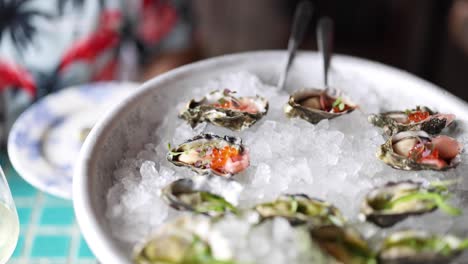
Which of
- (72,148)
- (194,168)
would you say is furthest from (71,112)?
(194,168)

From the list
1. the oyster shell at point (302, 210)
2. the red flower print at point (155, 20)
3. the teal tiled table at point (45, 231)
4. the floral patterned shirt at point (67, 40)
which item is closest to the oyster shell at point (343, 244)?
the oyster shell at point (302, 210)

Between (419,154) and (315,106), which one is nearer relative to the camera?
(419,154)

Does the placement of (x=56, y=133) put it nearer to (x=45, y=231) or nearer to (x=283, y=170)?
(x=45, y=231)

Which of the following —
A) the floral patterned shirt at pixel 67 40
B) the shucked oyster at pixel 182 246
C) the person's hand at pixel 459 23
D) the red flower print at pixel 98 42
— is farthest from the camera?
the person's hand at pixel 459 23

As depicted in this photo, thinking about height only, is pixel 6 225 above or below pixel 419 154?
below

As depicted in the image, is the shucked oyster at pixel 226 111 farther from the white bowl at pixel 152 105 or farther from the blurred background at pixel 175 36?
the blurred background at pixel 175 36

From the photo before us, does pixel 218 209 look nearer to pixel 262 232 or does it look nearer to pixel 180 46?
pixel 262 232

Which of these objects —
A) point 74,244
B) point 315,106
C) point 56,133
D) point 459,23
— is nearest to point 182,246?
point 315,106
